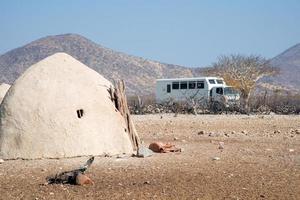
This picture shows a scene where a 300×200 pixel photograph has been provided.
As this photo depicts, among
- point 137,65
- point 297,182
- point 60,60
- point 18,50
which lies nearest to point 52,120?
point 60,60

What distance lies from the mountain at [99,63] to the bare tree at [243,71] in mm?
54768

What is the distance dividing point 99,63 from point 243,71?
76.3m

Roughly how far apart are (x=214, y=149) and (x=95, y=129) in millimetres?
3511

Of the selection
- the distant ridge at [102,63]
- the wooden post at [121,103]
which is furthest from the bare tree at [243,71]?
the distant ridge at [102,63]

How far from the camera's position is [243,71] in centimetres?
5197

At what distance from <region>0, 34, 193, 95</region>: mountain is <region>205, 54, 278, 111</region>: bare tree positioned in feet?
180

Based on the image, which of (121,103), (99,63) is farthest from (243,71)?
(99,63)

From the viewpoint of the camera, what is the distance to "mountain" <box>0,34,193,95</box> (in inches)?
4707

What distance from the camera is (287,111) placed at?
35.4m

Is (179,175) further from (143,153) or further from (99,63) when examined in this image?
(99,63)

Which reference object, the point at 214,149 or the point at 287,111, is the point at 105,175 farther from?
the point at 287,111

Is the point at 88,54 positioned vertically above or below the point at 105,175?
above

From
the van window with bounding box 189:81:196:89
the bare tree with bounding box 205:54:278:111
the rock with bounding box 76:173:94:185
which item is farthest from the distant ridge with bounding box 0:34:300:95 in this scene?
the rock with bounding box 76:173:94:185

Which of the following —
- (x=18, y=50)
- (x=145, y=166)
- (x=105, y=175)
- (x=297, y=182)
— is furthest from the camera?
(x=18, y=50)
